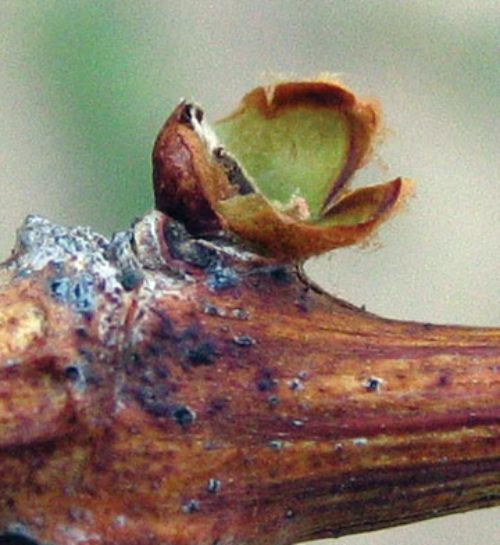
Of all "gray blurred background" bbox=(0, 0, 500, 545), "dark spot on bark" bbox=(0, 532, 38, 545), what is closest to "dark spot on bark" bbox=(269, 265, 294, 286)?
"dark spot on bark" bbox=(0, 532, 38, 545)

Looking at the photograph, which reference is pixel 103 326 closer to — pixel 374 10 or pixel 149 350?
pixel 149 350

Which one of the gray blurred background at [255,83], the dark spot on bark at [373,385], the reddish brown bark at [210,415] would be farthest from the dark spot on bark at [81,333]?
the gray blurred background at [255,83]

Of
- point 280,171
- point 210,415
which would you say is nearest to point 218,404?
point 210,415

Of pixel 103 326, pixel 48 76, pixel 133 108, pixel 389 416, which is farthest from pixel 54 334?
pixel 48 76

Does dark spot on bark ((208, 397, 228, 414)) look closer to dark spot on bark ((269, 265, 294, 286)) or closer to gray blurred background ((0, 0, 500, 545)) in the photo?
dark spot on bark ((269, 265, 294, 286))

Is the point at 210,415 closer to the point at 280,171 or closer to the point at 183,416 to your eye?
the point at 183,416

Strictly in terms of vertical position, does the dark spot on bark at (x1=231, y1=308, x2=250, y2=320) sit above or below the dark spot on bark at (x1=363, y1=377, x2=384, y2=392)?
above
